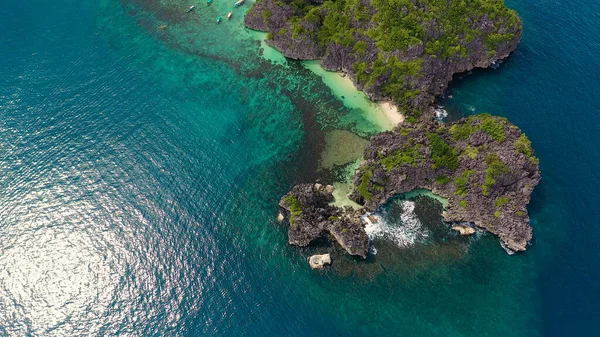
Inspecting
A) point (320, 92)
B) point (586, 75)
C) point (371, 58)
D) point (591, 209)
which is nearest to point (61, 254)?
point (320, 92)

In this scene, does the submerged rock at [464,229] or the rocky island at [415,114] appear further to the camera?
the rocky island at [415,114]

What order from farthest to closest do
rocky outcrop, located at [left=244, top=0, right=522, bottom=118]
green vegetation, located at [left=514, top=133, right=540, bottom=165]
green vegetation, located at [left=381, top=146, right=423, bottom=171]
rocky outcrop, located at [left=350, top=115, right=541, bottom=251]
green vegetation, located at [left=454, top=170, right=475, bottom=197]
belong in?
rocky outcrop, located at [left=244, top=0, right=522, bottom=118], green vegetation, located at [left=381, top=146, right=423, bottom=171], green vegetation, located at [left=514, top=133, right=540, bottom=165], green vegetation, located at [left=454, top=170, right=475, bottom=197], rocky outcrop, located at [left=350, top=115, right=541, bottom=251]

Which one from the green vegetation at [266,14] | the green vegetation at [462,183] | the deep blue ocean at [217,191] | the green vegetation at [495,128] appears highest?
the green vegetation at [495,128]

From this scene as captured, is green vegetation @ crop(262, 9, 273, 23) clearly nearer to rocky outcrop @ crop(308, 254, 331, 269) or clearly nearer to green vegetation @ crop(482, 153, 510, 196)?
green vegetation @ crop(482, 153, 510, 196)

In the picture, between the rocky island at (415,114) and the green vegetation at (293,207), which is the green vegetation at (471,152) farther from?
the green vegetation at (293,207)

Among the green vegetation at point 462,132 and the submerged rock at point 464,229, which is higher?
the green vegetation at point 462,132

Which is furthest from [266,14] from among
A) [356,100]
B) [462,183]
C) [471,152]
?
[462,183]

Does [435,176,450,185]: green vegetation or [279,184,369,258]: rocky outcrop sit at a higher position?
[435,176,450,185]: green vegetation

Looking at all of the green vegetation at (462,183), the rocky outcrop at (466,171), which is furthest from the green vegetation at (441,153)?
the green vegetation at (462,183)

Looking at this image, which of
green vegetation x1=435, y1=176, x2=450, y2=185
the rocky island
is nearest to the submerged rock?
the rocky island
